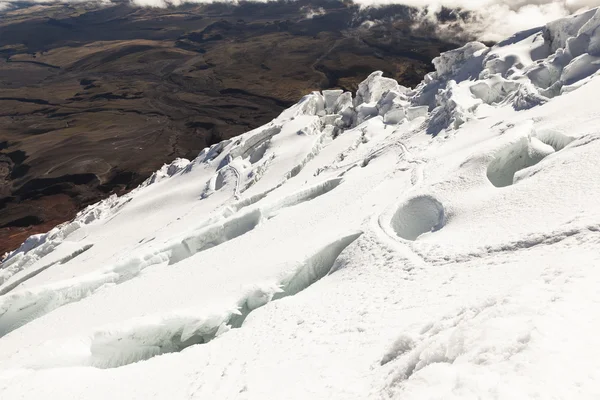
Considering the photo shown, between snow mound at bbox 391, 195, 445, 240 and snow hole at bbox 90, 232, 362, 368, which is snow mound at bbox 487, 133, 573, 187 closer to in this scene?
snow mound at bbox 391, 195, 445, 240

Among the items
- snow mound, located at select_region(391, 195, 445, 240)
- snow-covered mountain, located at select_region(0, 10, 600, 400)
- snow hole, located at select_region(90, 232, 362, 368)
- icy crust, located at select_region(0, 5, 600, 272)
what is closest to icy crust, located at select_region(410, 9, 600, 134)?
icy crust, located at select_region(0, 5, 600, 272)

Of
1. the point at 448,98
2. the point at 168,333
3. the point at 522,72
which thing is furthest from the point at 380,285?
the point at 522,72

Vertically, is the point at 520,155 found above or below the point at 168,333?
above

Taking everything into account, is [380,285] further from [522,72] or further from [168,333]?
[522,72]

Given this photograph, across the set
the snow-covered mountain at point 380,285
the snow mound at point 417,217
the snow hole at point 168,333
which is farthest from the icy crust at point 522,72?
the snow hole at point 168,333

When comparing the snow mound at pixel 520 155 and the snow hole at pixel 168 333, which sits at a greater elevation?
the snow mound at pixel 520 155

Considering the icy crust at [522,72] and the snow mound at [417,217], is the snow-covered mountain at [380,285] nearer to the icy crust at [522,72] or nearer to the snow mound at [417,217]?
the snow mound at [417,217]

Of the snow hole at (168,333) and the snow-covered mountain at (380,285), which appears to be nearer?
the snow-covered mountain at (380,285)

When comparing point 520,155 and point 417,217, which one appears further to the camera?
point 520,155

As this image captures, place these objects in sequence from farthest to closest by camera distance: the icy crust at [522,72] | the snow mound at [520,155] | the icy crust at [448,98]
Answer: the icy crust at [448,98]
the icy crust at [522,72]
the snow mound at [520,155]
